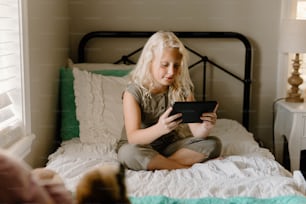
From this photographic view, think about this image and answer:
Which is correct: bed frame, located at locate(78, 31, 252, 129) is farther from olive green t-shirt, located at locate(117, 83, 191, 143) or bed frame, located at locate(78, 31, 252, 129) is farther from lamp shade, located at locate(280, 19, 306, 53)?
olive green t-shirt, located at locate(117, 83, 191, 143)

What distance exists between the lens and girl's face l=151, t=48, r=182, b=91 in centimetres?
161

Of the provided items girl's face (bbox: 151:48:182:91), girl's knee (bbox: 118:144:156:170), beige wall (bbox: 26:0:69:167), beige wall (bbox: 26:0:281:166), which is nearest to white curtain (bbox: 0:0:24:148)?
beige wall (bbox: 26:0:69:167)

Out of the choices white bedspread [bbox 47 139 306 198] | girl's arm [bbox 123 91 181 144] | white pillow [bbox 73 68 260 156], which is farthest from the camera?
white pillow [bbox 73 68 260 156]

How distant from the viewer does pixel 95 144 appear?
195 centimetres

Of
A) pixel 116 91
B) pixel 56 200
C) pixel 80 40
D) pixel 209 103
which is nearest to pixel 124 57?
pixel 80 40

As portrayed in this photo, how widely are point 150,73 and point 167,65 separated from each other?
10 centimetres

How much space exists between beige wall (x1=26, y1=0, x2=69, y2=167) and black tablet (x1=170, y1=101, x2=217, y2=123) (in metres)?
0.53

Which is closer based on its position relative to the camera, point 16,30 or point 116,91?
point 16,30

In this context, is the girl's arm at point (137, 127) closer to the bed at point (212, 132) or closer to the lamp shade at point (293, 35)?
the bed at point (212, 132)

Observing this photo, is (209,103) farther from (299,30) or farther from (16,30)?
(299,30)

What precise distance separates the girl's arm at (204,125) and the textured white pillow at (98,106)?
40 centimetres

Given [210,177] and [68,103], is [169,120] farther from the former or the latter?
[68,103]

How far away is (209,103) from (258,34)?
107cm

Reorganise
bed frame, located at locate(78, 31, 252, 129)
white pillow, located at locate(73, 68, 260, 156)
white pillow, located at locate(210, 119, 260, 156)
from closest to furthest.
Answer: white pillow, located at locate(210, 119, 260, 156) < white pillow, located at locate(73, 68, 260, 156) < bed frame, located at locate(78, 31, 252, 129)
